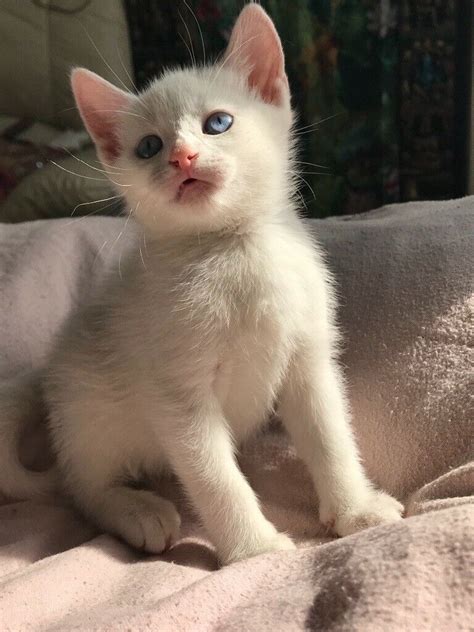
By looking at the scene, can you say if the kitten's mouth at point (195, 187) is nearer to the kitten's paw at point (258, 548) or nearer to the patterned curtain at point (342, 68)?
the kitten's paw at point (258, 548)

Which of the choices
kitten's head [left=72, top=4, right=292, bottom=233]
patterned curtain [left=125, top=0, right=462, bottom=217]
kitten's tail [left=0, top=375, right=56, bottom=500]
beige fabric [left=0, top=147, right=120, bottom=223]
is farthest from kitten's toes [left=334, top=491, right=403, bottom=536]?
beige fabric [left=0, top=147, right=120, bottom=223]

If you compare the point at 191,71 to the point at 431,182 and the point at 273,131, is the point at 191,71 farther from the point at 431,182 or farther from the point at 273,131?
the point at 431,182

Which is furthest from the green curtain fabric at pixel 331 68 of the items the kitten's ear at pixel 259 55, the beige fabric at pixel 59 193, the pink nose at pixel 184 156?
the pink nose at pixel 184 156

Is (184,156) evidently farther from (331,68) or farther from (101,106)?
(331,68)

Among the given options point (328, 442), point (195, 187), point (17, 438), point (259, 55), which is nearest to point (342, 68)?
point (259, 55)

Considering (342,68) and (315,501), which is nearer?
(315,501)

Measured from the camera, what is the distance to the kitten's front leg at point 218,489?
868mm

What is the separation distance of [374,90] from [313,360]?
3.25ft

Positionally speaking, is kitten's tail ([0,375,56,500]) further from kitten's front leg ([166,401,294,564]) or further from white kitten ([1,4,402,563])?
kitten's front leg ([166,401,294,564])

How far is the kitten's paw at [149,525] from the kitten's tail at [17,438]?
0.73 ft

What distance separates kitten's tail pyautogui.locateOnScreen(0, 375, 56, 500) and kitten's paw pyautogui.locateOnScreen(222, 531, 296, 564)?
45 cm

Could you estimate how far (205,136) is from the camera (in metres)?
0.93

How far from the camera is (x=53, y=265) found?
149 centimetres

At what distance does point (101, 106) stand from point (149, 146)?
→ 5.6 inches
